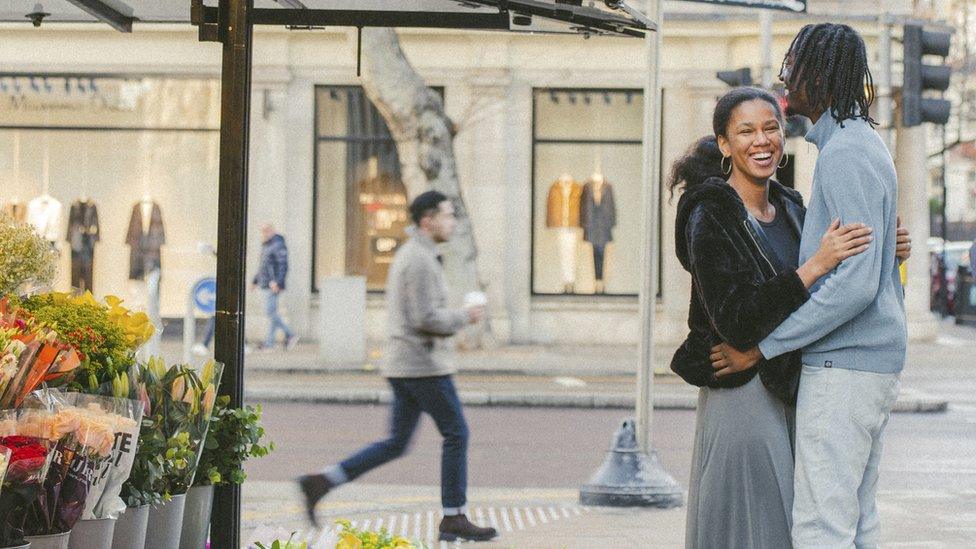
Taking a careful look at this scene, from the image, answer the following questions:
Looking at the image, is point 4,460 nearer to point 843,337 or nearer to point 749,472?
point 749,472

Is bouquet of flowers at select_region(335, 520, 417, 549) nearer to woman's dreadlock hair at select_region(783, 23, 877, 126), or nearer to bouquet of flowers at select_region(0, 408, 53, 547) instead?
bouquet of flowers at select_region(0, 408, 53, 547)

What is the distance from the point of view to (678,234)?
387 centimetres

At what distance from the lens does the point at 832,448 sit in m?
3.53

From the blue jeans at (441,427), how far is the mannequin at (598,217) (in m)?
14.9

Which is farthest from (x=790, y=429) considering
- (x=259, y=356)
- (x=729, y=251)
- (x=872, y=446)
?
(x=259, y=356)

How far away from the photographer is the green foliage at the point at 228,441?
4098 millimetres

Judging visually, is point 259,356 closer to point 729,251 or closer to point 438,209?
point 438,209

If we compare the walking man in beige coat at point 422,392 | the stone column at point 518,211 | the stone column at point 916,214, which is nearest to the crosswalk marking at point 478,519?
the walking man in beige coat at point 422,392

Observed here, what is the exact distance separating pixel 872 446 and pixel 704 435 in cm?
44

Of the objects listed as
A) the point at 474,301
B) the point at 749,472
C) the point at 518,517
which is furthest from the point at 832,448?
the point at 518,517

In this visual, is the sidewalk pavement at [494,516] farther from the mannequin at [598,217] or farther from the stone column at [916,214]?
the stone column at [916,214]

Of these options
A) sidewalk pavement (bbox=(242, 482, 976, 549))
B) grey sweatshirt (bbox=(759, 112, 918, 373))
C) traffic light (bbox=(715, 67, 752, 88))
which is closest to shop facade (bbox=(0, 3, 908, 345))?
traffic light (bbox=(715, 67, 752, 88))

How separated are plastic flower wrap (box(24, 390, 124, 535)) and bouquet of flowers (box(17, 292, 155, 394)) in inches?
11.8

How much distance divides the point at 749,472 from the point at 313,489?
427 cm
